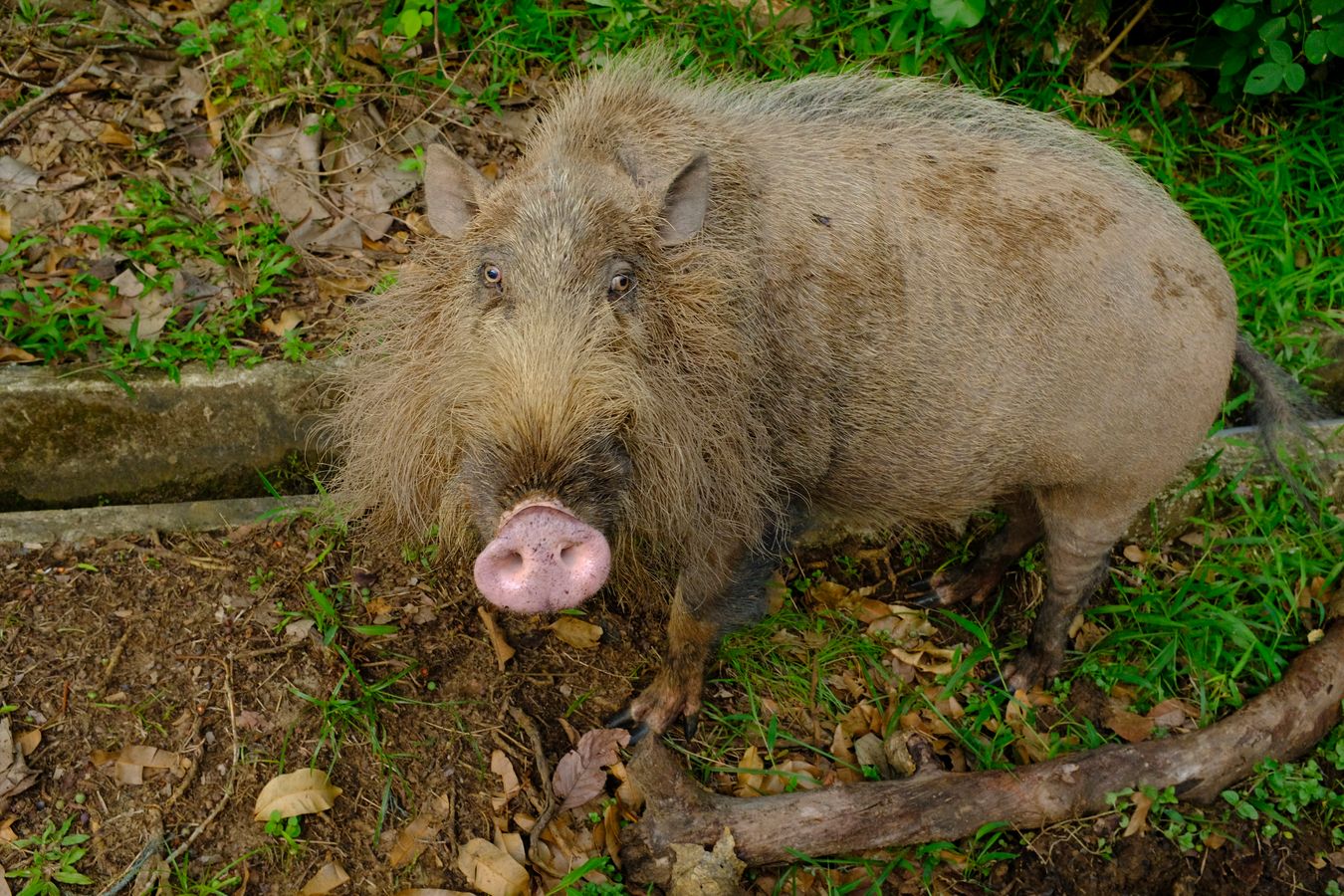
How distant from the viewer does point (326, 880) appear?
296 centimetres

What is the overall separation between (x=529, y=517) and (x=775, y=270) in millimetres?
1166

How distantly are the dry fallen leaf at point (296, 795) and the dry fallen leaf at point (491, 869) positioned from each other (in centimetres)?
43

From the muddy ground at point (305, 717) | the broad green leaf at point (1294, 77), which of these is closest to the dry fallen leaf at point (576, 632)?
the muddy ground at point (305, 717)

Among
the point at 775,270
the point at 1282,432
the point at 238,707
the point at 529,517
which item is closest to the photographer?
the point at 529,517

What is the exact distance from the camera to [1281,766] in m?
3.67

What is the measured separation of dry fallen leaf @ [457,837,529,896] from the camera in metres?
3.05

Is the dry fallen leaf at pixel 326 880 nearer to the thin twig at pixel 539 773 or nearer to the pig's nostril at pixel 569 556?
the thin twig at pixel 539 773

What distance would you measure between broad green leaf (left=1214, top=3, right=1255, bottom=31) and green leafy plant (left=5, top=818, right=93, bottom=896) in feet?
16.3

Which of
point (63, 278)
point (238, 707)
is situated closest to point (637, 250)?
point (238, 707)

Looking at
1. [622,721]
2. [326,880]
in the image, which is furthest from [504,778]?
[326,880]

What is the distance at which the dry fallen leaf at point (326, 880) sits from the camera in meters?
2.93

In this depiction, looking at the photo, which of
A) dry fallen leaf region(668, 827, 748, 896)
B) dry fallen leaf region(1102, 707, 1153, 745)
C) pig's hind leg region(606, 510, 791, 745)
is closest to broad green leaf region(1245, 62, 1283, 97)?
dry fallen leaf region(1102, 707, 1153, 745)

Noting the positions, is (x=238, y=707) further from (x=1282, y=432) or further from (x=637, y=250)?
(x=1282, y=432)

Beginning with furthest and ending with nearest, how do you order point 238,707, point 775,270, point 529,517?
1. point 238,707
2. point 775,270
3. point 529,517
